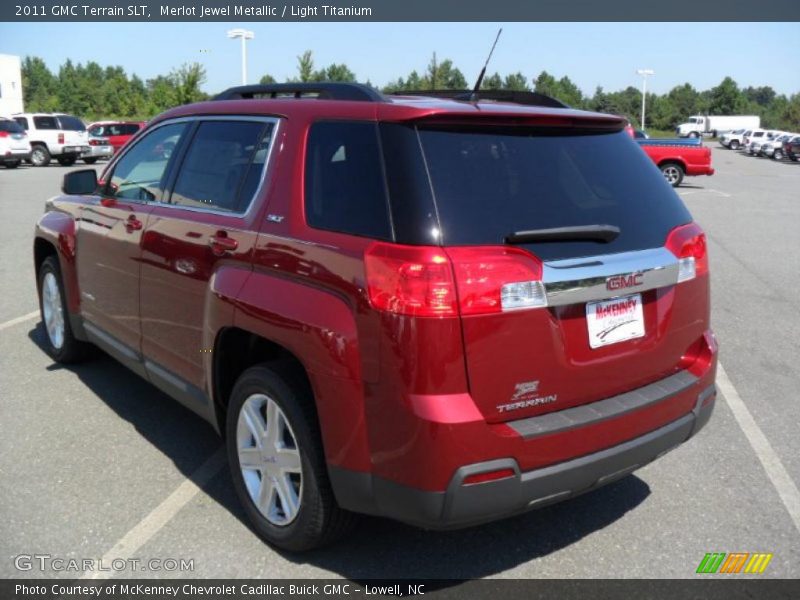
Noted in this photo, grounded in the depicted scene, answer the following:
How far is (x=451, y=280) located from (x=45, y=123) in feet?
100

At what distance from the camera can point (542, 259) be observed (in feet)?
8.81

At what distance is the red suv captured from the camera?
2574 mm

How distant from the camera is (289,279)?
2982mm

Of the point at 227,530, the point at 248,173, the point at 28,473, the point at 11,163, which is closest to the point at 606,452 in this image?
the point at 227,530

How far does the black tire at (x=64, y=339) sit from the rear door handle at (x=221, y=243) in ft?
7.81

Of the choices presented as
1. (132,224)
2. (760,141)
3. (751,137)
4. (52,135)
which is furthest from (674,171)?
(751,137)

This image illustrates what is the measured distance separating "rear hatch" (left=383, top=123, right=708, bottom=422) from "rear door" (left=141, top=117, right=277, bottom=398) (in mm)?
901

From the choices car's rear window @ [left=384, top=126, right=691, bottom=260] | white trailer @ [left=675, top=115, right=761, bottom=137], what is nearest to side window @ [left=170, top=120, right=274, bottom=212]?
car's rear window @ [left=384, top=126, right=691, bottom=260]

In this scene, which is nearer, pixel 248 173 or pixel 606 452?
pixel 606 452

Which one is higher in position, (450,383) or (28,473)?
(450,383)

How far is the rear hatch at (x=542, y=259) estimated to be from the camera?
102 inches

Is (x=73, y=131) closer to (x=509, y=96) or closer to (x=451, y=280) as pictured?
(x=509, y=96)

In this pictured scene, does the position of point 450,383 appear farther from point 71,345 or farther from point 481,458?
point 71,345

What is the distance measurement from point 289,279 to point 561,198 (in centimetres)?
109
